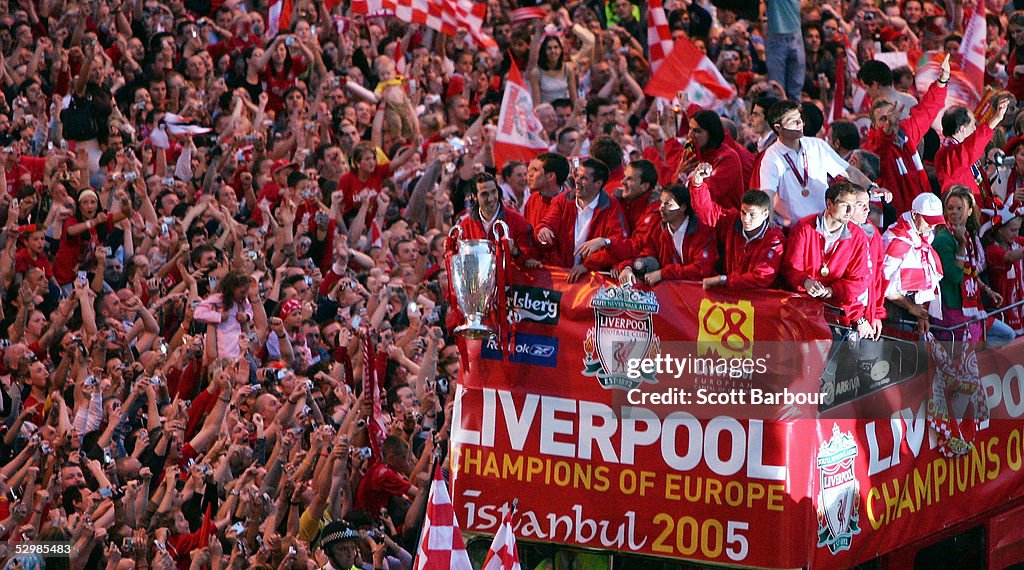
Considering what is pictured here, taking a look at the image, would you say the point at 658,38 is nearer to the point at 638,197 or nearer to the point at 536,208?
the point at 536,208

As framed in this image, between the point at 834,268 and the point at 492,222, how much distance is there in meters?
1.92

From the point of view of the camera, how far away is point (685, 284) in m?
11.1

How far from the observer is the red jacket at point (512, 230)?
38.3ft

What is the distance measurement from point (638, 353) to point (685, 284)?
437mm

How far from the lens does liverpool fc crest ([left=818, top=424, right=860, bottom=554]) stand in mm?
10867

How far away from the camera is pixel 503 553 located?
10758mm

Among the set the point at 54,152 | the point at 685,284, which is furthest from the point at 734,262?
the point at 54,152

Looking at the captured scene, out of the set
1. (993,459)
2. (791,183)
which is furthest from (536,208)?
(993,459)

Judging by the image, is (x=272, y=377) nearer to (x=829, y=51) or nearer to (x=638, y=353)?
(x=638, y=353)

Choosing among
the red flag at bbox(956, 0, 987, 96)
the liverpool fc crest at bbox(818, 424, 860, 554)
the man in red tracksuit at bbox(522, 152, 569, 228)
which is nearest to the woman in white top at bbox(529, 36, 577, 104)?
the red flag at bbox(956, 0, 987, 96)

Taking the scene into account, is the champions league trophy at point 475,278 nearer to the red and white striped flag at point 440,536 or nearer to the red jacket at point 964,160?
the red and white striped flag at point 440,536

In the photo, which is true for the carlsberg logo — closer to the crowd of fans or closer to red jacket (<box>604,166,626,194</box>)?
the crowd of fans

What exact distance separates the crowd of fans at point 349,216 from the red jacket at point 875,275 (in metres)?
0.03

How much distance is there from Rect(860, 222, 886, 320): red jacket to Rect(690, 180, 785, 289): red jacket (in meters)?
0.49
